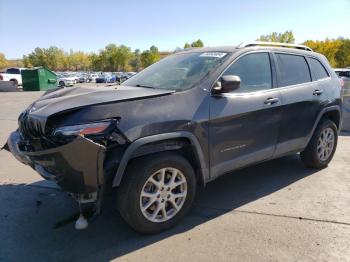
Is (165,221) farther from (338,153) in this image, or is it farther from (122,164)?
(338,153)

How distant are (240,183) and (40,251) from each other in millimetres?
2696

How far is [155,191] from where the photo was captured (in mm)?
3227

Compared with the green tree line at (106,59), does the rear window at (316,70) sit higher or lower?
lower

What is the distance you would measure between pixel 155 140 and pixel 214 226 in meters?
1.14

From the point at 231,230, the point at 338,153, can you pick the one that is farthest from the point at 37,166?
the point at 338,153

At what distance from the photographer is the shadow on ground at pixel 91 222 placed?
9.97 feet

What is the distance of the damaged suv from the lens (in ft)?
9.31

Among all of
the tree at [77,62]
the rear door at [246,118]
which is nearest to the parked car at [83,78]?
the rear door at [246,118]

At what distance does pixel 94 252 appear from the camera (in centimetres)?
301

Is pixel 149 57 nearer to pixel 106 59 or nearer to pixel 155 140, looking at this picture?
pixel 106 59

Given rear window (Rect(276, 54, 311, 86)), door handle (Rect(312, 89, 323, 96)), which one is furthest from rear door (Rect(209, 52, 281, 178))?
door handle (Rect(312, 89, 323, 96))

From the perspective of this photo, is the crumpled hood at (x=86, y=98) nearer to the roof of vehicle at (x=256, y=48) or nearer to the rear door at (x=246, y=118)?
the rear door at (x=246, y=118)

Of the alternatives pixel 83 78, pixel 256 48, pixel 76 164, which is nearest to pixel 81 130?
pixel 76 164

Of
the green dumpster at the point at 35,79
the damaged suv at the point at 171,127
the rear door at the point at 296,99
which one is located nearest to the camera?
the damaged suv at the point at 171,127
